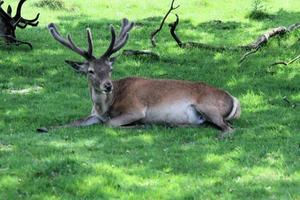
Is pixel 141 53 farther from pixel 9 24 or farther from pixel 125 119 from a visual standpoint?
pixel 125 119

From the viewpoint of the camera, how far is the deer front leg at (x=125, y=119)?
10.4 metres

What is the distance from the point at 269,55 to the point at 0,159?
8.18 meters

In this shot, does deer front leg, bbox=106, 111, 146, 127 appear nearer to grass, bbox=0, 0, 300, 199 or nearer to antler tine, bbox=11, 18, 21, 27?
grass, bbox=0, 0, 300, 199

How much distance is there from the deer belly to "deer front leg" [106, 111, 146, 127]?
0.57 feet

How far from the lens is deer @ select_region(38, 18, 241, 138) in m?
10.3

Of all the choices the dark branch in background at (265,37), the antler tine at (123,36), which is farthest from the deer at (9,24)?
the antler tine at (123,36)

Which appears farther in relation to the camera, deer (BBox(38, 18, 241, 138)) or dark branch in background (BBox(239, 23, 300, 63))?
dark branch in background (BBox(239, 23, 300, 63))

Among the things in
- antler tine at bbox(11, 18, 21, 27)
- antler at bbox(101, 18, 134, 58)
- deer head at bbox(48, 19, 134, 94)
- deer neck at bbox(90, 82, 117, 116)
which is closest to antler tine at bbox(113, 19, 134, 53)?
antler at bbox(101, 18, 134, 58)

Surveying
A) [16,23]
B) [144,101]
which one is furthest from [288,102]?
[16,23]

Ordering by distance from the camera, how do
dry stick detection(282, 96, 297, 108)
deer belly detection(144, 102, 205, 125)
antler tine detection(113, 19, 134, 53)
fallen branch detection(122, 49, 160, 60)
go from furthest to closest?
fallen branch detection(122, 49, 160, 60), dry stick detection(282, 96, 297, 108), antler tine detection(113, 19, 134, 53), deer belly detection(144, 102, 205, 125)

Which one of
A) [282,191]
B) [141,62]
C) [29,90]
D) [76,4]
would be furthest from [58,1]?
[282,191]

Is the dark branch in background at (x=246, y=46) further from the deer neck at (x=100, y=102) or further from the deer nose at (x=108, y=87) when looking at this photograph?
the deer nose at (x=108, y=87)

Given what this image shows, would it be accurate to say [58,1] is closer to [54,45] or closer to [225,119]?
[54,45]

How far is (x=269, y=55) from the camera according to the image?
15.0 meters
